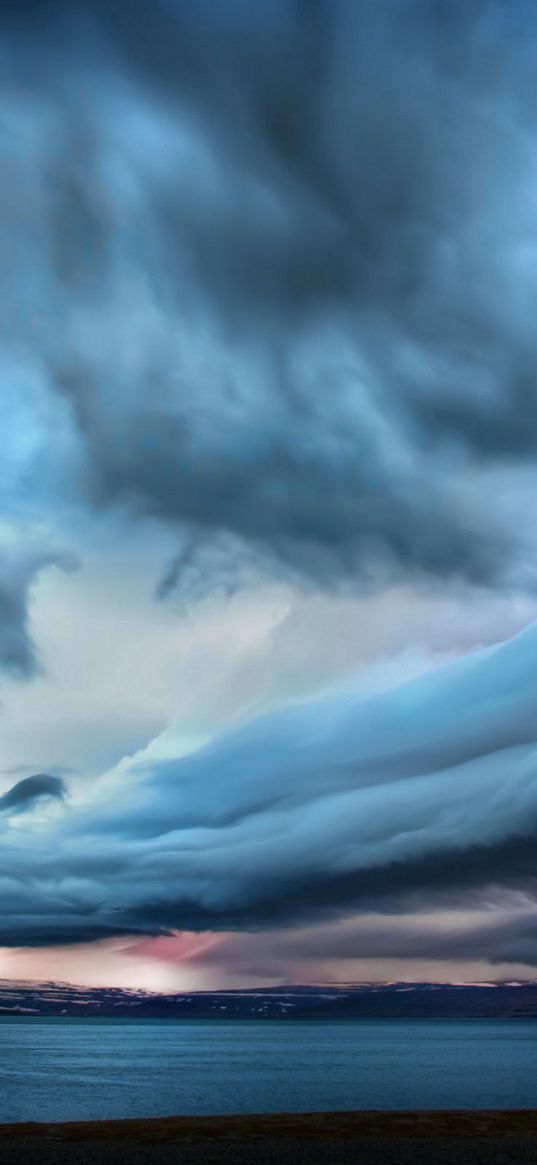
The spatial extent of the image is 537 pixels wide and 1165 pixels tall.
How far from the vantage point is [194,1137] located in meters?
72.8

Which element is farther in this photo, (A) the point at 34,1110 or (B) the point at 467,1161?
(A) the point at 34,1110

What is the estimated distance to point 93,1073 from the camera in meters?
183

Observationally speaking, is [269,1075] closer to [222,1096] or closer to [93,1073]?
[93,1073]

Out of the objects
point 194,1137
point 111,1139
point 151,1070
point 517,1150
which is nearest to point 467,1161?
point 517,1150

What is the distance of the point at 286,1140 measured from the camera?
71.8 m

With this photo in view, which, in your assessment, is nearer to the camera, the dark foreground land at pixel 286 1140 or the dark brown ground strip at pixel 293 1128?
the dark foreground land at pixel 286 1140

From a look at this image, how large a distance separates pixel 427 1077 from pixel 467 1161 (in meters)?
116

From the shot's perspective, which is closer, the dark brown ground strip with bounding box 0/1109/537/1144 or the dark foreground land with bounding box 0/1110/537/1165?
the dark foreground land with bounding box 0/1110/537/1165


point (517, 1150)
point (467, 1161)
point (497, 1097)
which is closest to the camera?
point (467, 1161)

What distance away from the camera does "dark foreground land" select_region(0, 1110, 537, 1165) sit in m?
62.7

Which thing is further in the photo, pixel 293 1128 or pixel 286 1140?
pixel 293 1128

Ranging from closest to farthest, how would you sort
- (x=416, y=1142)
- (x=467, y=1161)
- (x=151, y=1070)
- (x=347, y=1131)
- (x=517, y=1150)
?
(x=467, y=1161)
(x=517, y=1150)
(x=416, y=1142)
(x=347, y=1131)
(x=151, y=1070)

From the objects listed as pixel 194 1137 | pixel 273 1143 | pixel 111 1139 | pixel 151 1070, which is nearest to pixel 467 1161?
pixel 273 1143

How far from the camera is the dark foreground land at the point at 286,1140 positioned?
6269 cm
